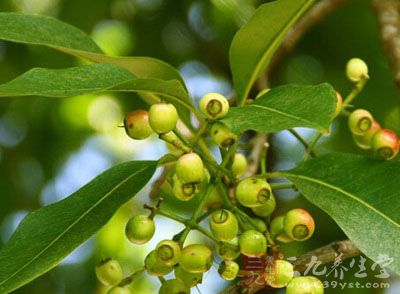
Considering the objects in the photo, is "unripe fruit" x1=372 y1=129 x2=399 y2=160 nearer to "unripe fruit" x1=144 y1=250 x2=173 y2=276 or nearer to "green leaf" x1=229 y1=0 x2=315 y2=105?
"green leaf" x1=229 y1=0 x2=315 y2=105

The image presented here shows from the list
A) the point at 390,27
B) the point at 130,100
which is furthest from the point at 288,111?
the point at 130,100

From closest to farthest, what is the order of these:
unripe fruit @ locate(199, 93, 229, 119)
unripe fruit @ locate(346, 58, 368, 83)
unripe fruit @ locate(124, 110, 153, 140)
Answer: unripe fruit @ locate(199, 93, 229, 119) → unripe fruit @ locate(124, 110, 153, 140) → unripe fruit @ locate(346, 58, 368, 83)

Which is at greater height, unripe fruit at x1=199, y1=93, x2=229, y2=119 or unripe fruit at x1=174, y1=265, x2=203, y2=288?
unripe fruit at x1=199, y1=93, x2=229, y2=119

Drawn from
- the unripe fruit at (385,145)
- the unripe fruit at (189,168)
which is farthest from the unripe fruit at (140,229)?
the unripe fruit at (385,145)

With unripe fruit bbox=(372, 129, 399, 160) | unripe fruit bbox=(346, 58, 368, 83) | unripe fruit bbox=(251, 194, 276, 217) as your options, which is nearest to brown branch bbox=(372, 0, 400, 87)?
unripe fruit bbox=(346, 58, 368, 83)

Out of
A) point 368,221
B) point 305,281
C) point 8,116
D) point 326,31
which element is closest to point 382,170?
point 368,221

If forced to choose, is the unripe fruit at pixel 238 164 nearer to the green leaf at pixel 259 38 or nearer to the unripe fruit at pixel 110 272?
the green leaf at pixel 259 38
